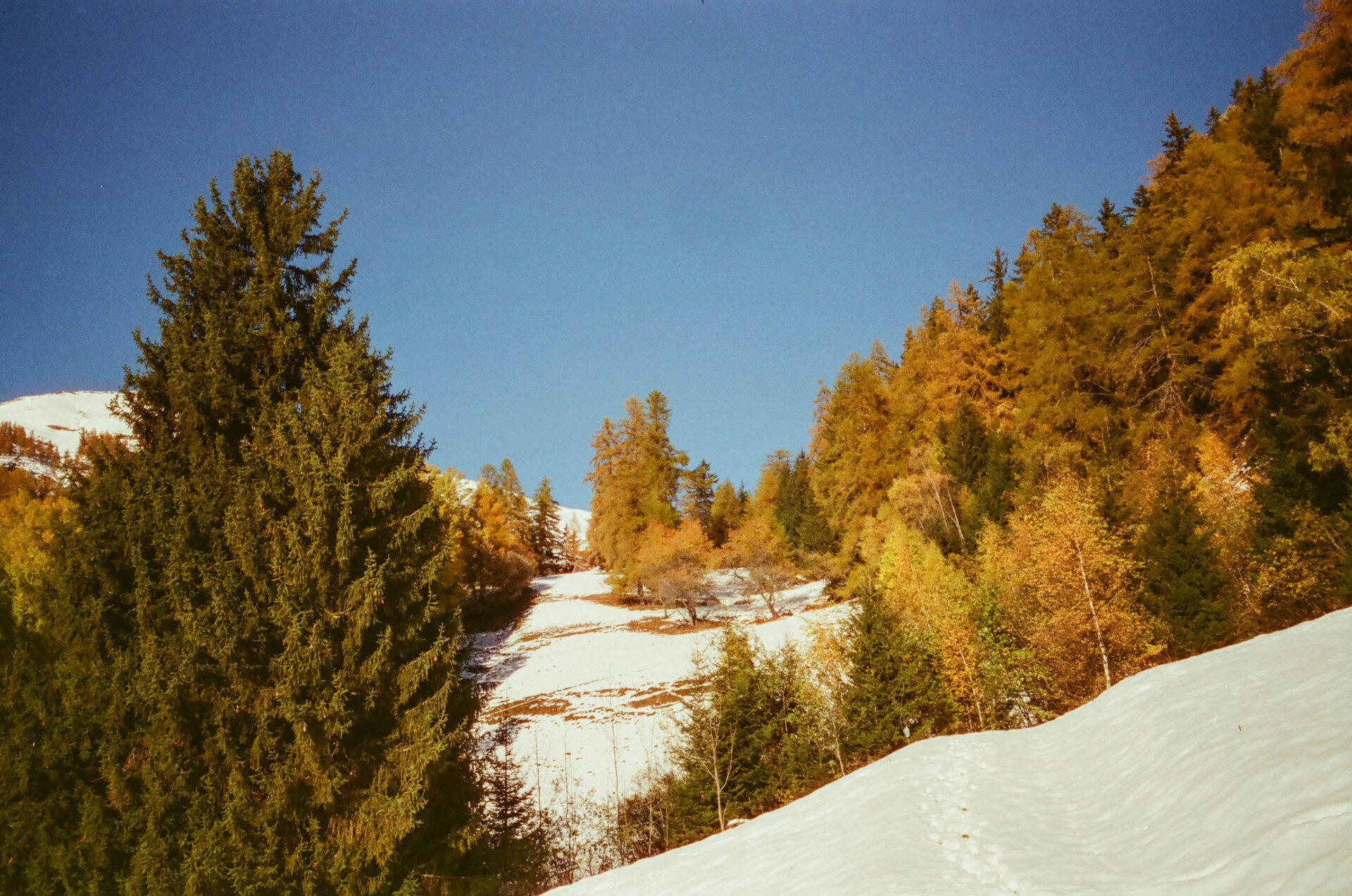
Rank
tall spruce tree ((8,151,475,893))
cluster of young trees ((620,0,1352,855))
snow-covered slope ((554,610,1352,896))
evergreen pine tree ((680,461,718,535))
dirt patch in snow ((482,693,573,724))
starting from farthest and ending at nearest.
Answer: evergreen pine tree ((680,461,718,535))
dirt patch in snow ((482,693,573,724))
cluster of young trees ((620,0,1352,855))
tall spruce tree ((8,151,475,893))
snow-covered slope ((554,610,1352,896))

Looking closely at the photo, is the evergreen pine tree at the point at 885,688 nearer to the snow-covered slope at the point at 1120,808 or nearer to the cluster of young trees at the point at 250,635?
the snow-covered slope at the point at 1120,808

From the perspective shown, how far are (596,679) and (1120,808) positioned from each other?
1282 inches

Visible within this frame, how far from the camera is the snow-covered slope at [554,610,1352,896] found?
4086 millimetres

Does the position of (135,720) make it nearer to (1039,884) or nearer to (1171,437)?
(1039,884)

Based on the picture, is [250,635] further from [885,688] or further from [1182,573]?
[1182,573]

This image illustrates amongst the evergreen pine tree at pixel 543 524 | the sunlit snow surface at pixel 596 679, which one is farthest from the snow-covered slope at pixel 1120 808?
the evergreen pine tree at pixel 543 524

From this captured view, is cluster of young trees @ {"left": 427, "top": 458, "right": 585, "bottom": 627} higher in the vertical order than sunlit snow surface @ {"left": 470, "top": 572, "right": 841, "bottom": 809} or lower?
higher

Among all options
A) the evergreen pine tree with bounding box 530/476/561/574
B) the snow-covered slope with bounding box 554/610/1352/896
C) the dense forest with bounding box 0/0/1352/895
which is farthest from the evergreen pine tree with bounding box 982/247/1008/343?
the evergreen pine tree with bounding box 530/476/561/574

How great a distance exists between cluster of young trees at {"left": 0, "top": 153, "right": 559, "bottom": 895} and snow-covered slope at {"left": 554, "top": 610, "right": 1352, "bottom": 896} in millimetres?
3760

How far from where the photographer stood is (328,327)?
12539mm

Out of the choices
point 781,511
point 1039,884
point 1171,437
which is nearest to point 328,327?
point 1039,884

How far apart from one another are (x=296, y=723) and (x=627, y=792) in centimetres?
1679

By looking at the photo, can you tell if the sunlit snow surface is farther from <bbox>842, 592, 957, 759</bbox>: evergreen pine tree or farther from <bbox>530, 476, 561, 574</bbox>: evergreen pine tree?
<bbox>530, 476, 561, 574</bbox>: evergreen pine tree

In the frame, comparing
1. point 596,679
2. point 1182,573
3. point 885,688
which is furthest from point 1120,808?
point 596,679
